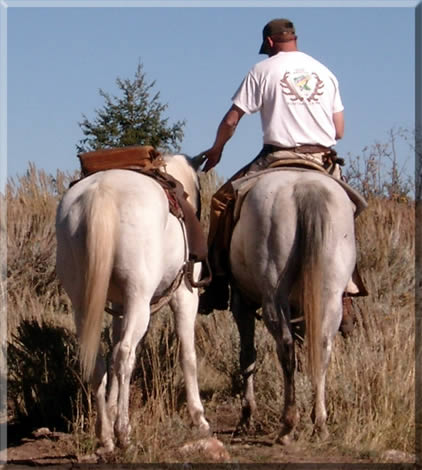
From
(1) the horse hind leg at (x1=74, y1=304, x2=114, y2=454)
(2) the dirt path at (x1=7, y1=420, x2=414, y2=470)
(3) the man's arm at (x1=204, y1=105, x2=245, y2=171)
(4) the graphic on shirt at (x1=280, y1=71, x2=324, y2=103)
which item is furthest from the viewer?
(3) the man's arm at (x1=204, y1=105, x2=245, y2=171)

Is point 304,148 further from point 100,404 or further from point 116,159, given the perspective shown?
point 100,404

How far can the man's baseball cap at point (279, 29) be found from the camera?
26.2ft

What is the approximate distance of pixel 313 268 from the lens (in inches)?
271

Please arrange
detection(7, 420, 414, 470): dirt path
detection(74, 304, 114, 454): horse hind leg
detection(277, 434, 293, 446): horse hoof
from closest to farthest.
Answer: detection(7, 420, 414, 470): dirt path → detection(74, 304, 114, 454): horse hind leg → detection(277, 434, 293, 446): horse hoof

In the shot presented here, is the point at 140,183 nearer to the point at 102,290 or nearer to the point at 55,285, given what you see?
the point at 102,290

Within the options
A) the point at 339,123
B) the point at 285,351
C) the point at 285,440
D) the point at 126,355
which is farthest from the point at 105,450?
the point at 339,123

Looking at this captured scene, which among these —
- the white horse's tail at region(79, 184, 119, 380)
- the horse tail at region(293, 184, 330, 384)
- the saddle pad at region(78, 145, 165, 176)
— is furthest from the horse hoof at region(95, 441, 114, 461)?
the saddle pad at region(78, 145, 165, 176)

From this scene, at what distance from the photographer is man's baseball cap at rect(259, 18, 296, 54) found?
314 inches

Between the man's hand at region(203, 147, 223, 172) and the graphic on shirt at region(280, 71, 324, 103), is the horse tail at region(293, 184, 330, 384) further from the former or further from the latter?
the man's hand at region(203, 147, 223, 172)

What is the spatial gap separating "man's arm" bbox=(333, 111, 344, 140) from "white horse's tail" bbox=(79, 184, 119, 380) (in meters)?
2.39

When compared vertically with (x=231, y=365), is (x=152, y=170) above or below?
above

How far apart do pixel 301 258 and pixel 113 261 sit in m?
1.40

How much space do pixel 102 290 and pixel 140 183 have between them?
2.81 ft

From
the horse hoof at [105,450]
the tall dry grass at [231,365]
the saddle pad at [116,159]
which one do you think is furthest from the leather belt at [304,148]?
the horse hoof at [105,450]
